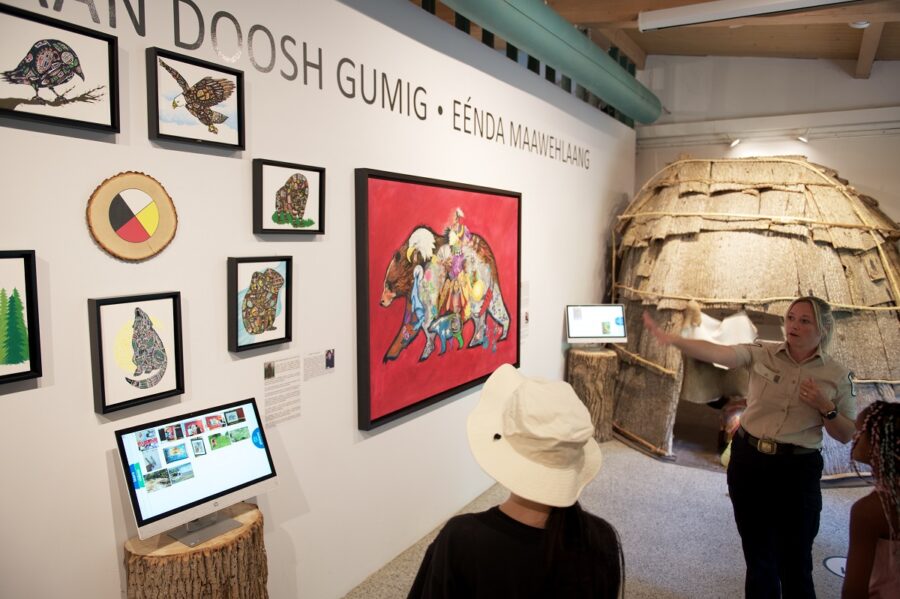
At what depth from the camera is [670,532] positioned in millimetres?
3514

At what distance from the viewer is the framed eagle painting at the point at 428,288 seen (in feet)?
9.12

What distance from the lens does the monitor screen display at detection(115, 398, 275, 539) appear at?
5.53 feet

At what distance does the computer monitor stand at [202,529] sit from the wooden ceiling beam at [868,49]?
17.0 ft

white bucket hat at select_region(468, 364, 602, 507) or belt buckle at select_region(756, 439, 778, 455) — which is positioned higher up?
white bucket hat at select_region(468, 364, 602, 507)

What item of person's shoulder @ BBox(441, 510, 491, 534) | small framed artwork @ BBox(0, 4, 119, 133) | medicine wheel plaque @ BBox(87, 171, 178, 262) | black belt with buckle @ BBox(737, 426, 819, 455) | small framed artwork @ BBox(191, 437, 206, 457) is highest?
small framed artwork @ BBox(0, 4, 119, 133)

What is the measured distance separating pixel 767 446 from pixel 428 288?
5.62 ft

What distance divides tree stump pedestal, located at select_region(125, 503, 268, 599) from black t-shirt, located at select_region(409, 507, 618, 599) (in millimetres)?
823

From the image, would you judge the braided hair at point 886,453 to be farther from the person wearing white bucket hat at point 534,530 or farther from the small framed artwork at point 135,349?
the small framed artwork at point 135,349

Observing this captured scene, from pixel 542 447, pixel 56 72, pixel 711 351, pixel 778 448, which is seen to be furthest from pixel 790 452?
pixel 56 72

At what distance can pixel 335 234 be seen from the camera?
262cm

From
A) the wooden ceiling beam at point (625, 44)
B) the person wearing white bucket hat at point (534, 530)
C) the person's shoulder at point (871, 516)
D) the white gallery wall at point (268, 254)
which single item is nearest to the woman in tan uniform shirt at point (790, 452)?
the person's shoulder at point (871, 516)

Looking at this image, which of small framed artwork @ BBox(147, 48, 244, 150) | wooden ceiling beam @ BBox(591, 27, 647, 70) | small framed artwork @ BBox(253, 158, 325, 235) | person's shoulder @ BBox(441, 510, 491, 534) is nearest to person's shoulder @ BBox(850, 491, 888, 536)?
person's shoulder @ BBox(441, 510, 491, 534)

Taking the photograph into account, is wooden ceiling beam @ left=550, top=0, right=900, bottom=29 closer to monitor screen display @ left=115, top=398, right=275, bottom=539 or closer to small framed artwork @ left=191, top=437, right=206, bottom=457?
monitor screen display @ left=115, top=398, right=275, bottom=539

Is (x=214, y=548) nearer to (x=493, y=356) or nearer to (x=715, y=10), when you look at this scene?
(x=493, y=356)
